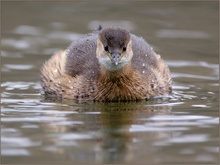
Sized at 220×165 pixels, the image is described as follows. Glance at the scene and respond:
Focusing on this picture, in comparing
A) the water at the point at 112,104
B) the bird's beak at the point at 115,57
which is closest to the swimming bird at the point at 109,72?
the bird's beak at the point at 115,57

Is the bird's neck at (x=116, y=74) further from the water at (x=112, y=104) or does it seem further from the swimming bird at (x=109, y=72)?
the water at (x=112, y=104)

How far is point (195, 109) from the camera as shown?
1227 cm

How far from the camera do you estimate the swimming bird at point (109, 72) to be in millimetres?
12477

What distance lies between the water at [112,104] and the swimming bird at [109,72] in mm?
213

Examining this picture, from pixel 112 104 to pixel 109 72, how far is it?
51 centimetres

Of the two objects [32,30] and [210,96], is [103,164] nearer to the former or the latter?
[210,96]

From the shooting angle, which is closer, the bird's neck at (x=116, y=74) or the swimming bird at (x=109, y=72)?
the swimming bird at (x=109, y=72)

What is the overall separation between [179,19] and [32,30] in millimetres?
3745

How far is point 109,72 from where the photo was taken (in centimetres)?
1277

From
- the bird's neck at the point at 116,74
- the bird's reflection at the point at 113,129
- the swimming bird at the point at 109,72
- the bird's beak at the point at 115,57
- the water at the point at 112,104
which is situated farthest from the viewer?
the bird's neck at the point at 116,74

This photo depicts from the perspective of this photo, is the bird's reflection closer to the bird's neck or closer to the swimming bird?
the swimming bird

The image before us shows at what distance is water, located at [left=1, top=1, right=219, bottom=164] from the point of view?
32.5ft

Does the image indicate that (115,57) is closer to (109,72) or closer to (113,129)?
(109,72)

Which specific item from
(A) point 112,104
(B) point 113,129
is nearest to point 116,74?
(A) point 112,104
